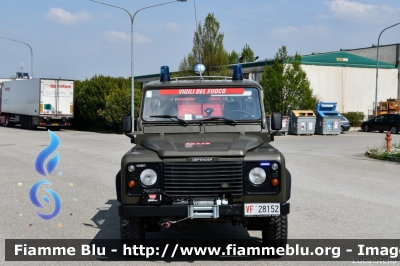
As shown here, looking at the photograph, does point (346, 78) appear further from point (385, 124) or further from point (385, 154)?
point (385, 154)

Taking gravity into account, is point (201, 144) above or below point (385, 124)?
above

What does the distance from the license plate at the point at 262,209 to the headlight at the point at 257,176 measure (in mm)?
243

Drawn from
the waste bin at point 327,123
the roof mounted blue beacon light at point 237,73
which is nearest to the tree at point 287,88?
the waste bin at point 327,123

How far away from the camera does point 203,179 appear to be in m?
6.17

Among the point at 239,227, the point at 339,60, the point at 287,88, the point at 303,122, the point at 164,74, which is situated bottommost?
the point at 239,227

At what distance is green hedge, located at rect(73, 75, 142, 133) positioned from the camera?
1577 inches

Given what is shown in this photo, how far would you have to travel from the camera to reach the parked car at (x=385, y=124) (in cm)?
4217

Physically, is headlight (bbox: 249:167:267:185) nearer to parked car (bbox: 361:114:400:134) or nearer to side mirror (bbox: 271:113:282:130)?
side mirror (bbox: 271:113:282:130)

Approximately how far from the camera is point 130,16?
33500mm

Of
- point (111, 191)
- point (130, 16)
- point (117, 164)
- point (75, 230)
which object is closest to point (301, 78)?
point (130, 16)

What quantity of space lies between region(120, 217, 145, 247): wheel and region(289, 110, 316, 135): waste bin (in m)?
33.2

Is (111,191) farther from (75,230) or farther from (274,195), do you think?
(274,195)

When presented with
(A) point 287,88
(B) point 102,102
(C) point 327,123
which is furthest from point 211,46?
(C) point 327,123

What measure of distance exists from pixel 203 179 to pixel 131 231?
1050 millimetres
